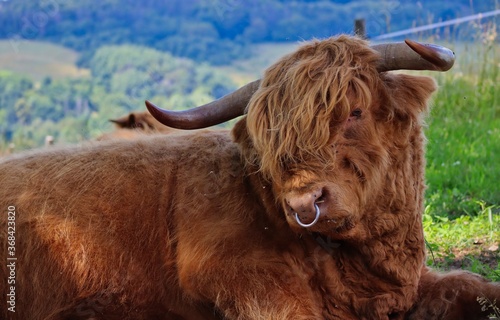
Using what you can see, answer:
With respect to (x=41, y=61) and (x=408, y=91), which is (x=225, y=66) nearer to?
(x=41, y=61)

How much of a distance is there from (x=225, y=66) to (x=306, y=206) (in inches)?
1142

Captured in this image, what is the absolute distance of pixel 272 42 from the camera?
27.1 metres

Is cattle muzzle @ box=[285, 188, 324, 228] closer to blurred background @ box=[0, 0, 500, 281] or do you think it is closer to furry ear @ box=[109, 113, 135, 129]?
blurred background @ box=[0, 0, 500, 281]

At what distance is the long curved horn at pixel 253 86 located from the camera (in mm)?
3990

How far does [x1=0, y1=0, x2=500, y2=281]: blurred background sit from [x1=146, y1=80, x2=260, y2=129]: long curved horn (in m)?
0.28

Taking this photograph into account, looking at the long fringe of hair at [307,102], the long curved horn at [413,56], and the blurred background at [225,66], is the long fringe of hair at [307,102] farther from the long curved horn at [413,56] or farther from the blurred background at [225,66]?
the blurred background at [225,66]

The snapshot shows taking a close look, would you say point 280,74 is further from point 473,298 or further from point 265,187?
point 473,298

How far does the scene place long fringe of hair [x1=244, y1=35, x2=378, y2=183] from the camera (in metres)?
3.92

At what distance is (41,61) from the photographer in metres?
34.9

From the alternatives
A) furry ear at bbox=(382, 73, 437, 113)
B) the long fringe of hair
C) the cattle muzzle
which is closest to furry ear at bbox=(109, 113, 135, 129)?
the long fringe of hair

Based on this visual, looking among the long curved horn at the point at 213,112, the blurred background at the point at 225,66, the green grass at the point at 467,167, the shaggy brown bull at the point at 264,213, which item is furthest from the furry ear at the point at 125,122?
the long curved horn at the point at 213,112

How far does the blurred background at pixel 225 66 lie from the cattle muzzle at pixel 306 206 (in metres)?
1.14

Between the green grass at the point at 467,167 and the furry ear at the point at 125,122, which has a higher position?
the furry ear at the point at 125,122

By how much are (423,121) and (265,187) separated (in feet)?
3.43
